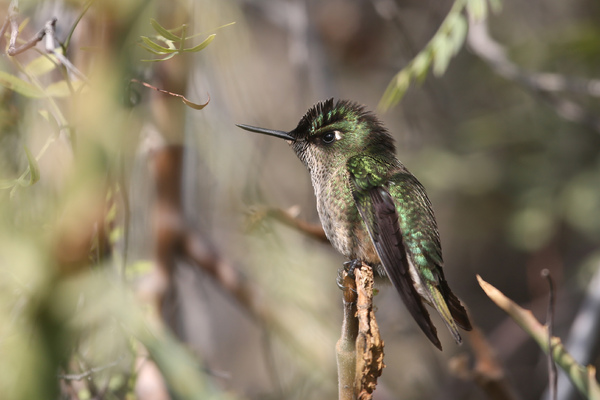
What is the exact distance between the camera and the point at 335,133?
1.79 meters

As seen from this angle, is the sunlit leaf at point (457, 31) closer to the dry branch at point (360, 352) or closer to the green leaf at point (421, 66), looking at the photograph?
the green leaf at point (421, 66)

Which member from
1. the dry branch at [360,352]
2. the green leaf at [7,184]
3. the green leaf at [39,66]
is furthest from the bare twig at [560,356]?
the green leaf at [39,66]

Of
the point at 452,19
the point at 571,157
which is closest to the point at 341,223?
the point at 452,19

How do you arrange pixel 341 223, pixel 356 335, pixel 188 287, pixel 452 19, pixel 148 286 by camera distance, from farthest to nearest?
pixel 188 287 → pixel 148 286 → pixel 452 19 → pixel 341 223 → pixel 356 335

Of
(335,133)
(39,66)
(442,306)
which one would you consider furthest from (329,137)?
(39,66)

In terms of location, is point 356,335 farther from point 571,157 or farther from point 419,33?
point 419,33

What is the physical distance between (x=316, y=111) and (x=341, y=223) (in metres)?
0.39

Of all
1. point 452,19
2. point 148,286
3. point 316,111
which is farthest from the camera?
point 148,286

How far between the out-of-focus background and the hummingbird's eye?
0.71 feet

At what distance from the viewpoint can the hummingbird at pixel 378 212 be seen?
4.74 ft

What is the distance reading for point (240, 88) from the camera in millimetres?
2387

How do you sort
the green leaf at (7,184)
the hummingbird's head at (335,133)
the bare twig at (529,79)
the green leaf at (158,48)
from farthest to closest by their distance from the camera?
1. the bare twig at (529,79)
2. the hummingbird's head at (335,133)
3. the green leaf at (7,184)
4. the green leaf at (158,48)

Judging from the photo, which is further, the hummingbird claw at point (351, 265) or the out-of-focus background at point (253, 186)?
the hummingbird claw at point (351, 265)

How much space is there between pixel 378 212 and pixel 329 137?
14.7 inches
